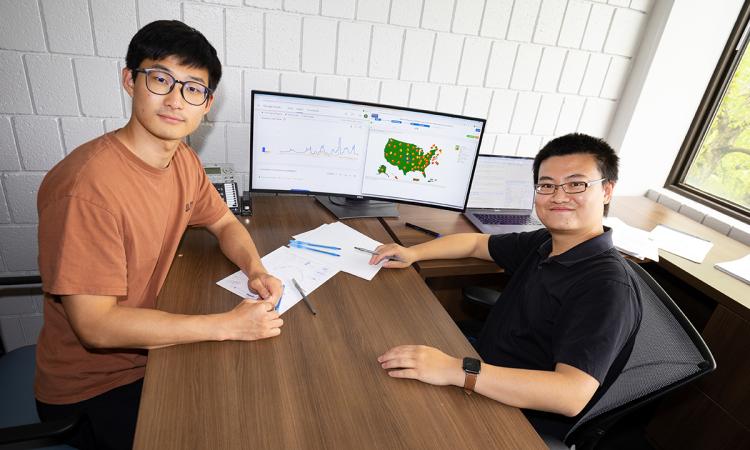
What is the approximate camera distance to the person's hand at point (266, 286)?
43.7 inches

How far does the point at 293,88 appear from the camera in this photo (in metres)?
1.80

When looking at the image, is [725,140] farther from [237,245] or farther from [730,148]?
[237,245]

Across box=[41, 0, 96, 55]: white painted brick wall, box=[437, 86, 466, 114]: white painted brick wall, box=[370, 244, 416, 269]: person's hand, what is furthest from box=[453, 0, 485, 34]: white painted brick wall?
box=[41, 0, 96, 55]: white painted brick wall

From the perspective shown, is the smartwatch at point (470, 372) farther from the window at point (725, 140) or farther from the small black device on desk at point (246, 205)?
the window at point (725, 140)

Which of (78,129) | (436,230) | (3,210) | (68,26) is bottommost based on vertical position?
(3,210)

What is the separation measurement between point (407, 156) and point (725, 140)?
1835 millimetres

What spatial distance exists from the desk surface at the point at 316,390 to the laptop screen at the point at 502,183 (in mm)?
818

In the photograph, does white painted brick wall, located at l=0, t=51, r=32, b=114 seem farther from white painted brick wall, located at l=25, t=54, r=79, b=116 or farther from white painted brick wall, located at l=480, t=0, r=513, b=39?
white painted brick wall, located at l=480, t=0, r=513, b=39

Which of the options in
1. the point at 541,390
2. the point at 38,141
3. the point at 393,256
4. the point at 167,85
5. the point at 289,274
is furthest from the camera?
the point at 38,141

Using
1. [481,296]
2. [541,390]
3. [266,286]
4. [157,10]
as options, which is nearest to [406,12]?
[157,10]

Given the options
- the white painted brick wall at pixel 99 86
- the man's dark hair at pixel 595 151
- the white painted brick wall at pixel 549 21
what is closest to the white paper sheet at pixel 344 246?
the man's dark hair at pixel 595 151

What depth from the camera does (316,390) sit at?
89 cm

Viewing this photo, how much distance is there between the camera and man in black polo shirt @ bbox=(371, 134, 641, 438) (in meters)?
0.94

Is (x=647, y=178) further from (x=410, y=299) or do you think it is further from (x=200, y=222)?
(x=200, y=222)
